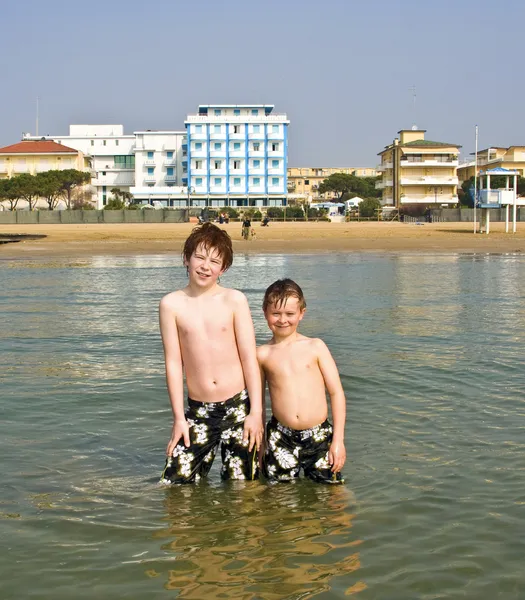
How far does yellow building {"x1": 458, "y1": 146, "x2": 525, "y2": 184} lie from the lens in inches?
4208

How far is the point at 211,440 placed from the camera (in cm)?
452

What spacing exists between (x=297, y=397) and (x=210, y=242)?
967mm

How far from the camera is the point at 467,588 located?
12.3 ft

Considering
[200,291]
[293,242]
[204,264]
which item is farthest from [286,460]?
[293,242]

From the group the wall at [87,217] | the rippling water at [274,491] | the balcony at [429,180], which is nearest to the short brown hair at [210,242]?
the rippling water at [274,491]

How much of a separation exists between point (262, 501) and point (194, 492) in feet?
1.36

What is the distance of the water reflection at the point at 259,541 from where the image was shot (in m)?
3.78

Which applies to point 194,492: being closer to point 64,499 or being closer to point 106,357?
point 64,499

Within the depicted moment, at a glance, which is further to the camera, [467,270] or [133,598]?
[467,270]

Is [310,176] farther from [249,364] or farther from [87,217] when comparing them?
[249,364]

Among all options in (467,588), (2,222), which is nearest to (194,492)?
(467,588)

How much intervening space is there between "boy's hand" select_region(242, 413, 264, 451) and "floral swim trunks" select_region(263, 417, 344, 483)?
180 millimetres

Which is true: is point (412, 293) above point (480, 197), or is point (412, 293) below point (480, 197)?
below

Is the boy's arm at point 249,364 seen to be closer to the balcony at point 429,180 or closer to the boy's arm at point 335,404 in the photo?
the boy's arm at point 335,404
